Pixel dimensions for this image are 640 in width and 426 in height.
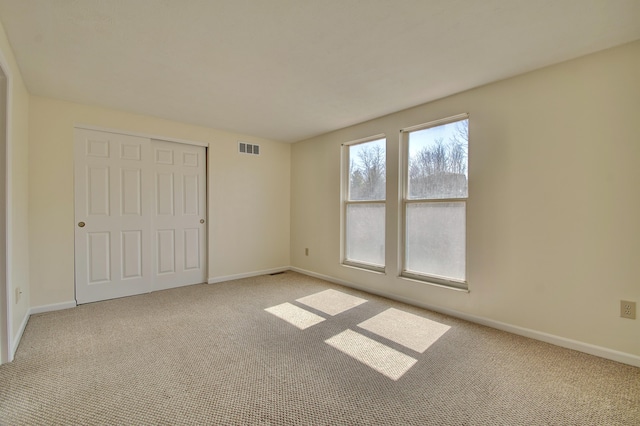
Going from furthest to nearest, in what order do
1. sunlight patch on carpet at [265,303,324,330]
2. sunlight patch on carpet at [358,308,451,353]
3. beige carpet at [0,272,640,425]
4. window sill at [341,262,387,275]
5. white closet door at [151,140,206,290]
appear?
white closet door at [151,140,206,290]
window sill at [341,262,387,275]
sunlight patch on carpet at [265,303,324,330]
sunlight patch on carpet at [358,308,451,353]
beige carpet at [0,272,640,425]

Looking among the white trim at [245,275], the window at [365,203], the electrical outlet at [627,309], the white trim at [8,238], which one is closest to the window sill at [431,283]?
the window at [365,203]

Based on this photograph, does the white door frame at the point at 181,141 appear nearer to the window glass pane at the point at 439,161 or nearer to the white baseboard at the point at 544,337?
the white baseboard at the point at 544,337

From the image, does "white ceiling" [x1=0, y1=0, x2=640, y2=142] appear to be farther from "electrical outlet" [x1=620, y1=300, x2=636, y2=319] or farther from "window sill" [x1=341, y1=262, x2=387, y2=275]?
"window sill" [x1=341, y1=262, x2=387, y2=275]

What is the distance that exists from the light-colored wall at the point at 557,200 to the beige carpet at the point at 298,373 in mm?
294

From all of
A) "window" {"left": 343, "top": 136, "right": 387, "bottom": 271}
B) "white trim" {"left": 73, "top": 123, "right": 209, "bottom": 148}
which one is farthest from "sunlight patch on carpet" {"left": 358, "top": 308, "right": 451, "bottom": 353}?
"white trim" {"left": 73, "top": 123, "right": 209, "bottom": 148}

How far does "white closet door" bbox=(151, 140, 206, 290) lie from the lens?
4008mm

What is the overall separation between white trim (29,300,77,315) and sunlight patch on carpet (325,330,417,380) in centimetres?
307

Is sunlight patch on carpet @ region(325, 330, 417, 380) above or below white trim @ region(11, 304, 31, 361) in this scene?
below

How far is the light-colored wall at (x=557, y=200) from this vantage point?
7.07 ft

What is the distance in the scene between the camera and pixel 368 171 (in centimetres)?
413

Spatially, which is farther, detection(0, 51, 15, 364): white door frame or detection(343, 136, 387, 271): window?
detection(343, 136, 387, 271): window

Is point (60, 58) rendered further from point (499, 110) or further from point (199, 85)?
point (499, 110)

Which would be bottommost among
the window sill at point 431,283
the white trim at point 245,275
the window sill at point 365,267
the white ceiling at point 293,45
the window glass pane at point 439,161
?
the white trim at point 245,275

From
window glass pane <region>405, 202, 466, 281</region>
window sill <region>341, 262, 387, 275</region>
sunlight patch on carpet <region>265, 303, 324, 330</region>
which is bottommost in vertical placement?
sunlight patch on carpet <region>265, 303, 324, 330</region>
